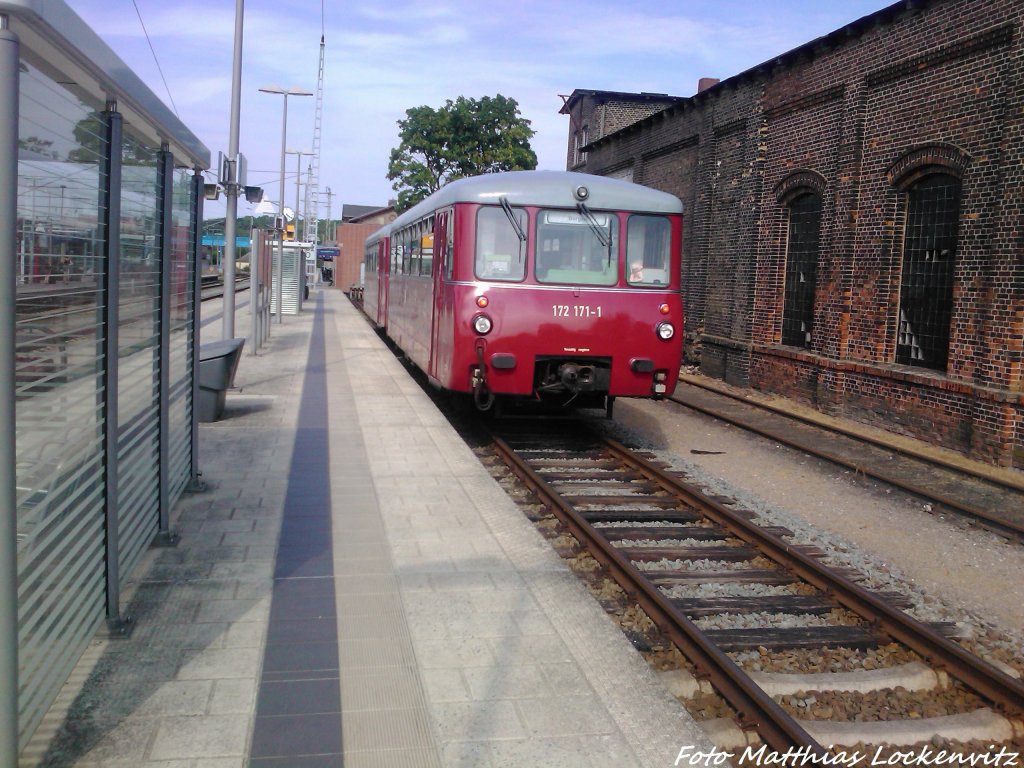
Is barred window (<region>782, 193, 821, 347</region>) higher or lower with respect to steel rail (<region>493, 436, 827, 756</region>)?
higher

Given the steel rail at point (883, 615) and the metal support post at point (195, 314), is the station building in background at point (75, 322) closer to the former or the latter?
the metal support post at point (195, 314)

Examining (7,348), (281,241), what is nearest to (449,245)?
(7,348)

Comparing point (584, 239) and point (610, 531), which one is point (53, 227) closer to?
point (610, 531)

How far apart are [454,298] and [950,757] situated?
267 inches

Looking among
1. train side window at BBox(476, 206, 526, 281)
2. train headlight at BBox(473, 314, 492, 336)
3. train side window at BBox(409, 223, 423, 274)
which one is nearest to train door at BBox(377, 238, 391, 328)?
train side window at BBox(409, 223, 423, 274)

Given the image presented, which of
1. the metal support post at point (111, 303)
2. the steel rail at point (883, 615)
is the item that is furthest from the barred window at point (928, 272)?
the metal support post at point (111, 303)

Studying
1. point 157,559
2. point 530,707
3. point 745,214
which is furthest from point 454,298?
point 745,214

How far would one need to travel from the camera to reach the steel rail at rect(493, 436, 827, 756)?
12.8ft

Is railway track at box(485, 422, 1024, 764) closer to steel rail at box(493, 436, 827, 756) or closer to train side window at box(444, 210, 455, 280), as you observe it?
steel rail at box(493, 436, 827, 756)

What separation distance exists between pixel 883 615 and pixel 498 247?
18.7 ft

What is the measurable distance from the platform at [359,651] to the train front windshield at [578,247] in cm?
307

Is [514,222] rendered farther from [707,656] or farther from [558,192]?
[707,656]

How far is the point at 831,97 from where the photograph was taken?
15430mm

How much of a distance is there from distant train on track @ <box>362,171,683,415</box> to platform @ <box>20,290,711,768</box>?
2318mm
